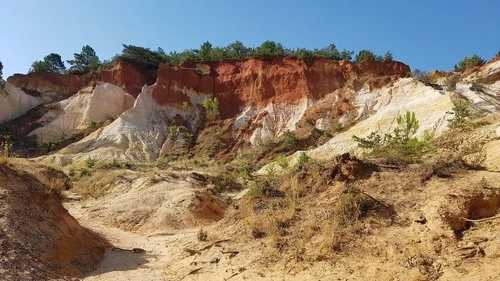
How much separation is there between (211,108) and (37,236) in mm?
36167

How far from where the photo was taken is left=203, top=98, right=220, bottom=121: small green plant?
4318 cm

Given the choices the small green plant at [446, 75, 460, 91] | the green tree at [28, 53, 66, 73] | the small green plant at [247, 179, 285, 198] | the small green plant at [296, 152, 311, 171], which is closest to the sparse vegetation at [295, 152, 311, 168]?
the small green plant at [296, 152, 311, 171]

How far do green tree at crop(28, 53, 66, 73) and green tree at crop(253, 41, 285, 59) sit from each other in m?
27.0

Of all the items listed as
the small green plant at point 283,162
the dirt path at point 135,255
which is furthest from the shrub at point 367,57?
A: the dirt path at point 135,255

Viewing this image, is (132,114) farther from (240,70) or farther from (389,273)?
(389,273)

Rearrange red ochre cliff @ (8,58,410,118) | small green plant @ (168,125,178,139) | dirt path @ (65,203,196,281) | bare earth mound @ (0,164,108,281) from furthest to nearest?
red ochre cliff @ (8,58,410,118) → small green plant @ (168,125,178,139) → dirt path @ (65,203,196,281) → bare earth mound @ (0,164,108,281)

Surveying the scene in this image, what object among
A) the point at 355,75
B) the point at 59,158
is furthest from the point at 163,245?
the point at 355,75

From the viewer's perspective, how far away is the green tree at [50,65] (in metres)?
54.0

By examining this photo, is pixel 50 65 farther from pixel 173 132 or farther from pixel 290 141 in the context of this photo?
pixel 290 141

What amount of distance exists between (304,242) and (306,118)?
104 feet

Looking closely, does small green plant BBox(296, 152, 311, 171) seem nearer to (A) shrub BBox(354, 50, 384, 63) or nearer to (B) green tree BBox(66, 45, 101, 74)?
(A) shrub BBox(354, 50, 384, 63)

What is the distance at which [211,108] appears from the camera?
43875mm

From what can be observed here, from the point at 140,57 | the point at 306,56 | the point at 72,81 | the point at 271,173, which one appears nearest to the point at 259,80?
the point at 306,56

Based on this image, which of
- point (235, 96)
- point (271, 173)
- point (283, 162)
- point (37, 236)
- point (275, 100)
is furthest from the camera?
point (235, 96)
